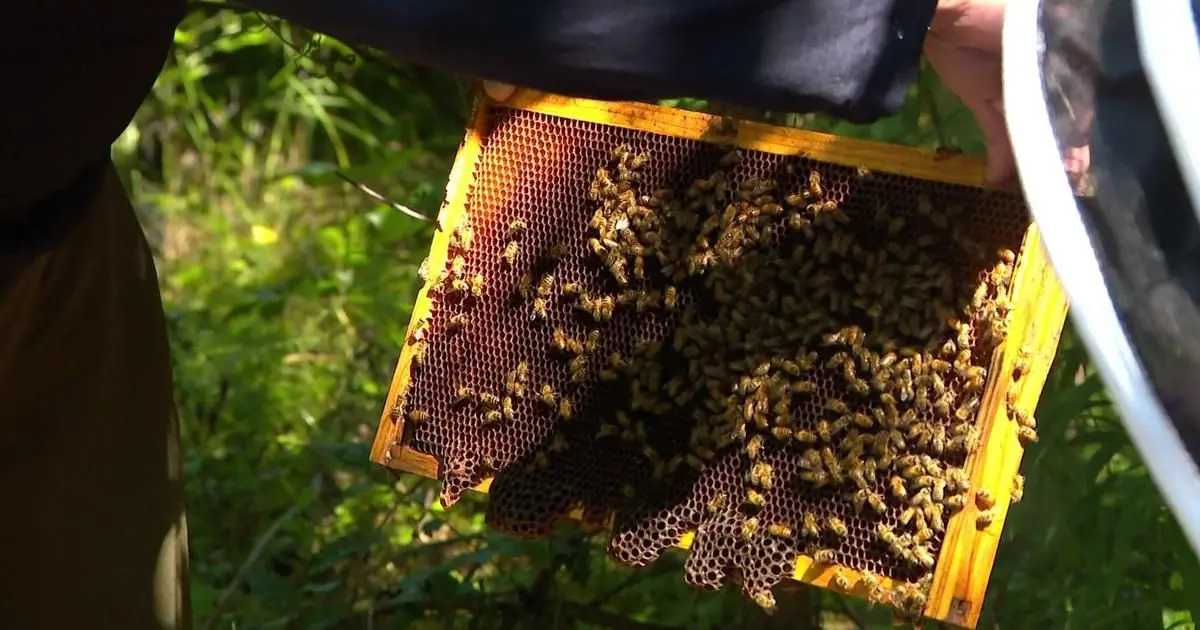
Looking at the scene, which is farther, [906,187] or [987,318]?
[906,187]

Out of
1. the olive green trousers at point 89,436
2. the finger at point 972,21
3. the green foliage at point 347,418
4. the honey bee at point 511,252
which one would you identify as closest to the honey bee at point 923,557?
the green foliage at point 347,418

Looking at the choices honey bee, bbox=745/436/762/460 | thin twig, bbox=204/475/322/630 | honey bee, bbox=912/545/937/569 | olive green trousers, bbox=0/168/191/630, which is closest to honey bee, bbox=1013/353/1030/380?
honey bee, bbox=912/545/937/569

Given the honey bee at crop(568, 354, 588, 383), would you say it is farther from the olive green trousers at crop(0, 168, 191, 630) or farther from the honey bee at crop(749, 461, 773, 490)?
the olive green trousers at crop(0, 168, 191, 630)

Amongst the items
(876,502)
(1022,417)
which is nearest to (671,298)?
(876,502)

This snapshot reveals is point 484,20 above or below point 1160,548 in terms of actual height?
above

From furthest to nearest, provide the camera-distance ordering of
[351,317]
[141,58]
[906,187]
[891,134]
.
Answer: [351,317], [891,134], [906,187], [141,58]

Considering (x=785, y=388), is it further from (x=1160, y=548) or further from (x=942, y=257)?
(x=1160, y=548)

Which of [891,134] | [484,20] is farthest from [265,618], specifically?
[484,20]
